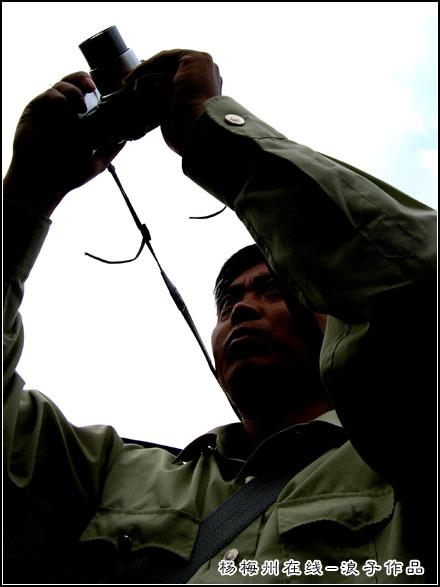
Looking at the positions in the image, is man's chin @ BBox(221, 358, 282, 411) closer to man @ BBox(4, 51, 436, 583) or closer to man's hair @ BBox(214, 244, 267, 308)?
man @ BBox(4, 51, 436, 583)

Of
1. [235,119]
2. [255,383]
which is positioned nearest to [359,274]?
[235,119]

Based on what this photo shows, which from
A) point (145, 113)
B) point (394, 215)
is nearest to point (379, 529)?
point (394, 215)

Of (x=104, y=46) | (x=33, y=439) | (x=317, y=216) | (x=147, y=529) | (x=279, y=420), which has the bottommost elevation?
(x=279, y=420)

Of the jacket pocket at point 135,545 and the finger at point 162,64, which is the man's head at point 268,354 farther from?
the finger at point 162,64

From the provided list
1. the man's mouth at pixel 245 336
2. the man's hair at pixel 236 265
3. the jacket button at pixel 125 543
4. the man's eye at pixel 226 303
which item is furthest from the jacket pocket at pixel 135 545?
the man's hair at pixel 236 265

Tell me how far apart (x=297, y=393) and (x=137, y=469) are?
78 cm

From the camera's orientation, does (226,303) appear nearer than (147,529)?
No

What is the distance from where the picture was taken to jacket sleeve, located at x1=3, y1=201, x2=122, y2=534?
1.89m

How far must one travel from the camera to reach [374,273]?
1.38m

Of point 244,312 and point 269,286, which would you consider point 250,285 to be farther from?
point 244,312

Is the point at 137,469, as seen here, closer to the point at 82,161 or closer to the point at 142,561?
the point at 142,561

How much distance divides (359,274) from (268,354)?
1325mm

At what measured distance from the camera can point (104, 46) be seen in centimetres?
221

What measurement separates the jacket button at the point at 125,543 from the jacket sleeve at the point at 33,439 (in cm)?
26
